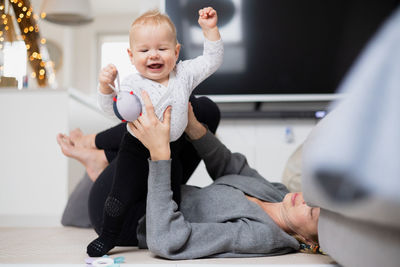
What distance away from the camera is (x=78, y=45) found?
5285mm

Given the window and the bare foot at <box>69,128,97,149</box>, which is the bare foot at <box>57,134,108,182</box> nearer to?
the bare foot at <box>69,128,97,149</box>

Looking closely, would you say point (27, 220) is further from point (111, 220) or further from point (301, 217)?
point (301, 217)

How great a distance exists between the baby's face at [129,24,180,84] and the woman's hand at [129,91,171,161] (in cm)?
7

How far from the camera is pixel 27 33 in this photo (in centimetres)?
235

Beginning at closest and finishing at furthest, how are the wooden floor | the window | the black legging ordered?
the wooden floor < the black legging < the window

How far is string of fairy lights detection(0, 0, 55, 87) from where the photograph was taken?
2164 millimetres

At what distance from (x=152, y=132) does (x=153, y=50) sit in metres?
0.22

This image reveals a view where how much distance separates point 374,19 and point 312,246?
214 centimetres

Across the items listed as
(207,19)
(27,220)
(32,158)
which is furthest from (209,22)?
(27,220)

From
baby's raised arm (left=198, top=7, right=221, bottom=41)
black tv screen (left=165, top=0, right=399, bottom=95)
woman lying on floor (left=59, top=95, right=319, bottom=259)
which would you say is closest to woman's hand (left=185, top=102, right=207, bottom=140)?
woman lying on floor (left=59, top=95, right=319, bottom=259)

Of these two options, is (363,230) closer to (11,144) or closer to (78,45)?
(11,144)

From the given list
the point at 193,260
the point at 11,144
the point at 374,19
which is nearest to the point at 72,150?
the point at 11,144

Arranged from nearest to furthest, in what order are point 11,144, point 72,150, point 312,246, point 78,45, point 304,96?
point 312,246 → point 72,150 → point 11,144 → point 304,96 → point 78,45

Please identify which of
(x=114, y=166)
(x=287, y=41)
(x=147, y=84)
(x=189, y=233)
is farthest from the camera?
(x=287, y=41)
